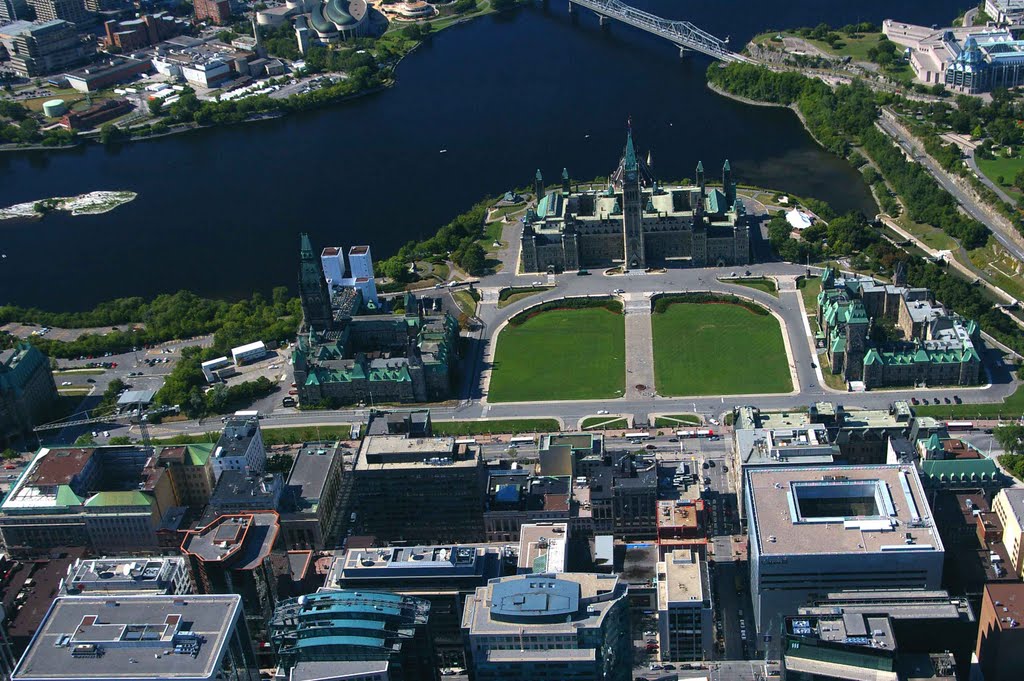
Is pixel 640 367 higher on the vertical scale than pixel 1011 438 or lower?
lower

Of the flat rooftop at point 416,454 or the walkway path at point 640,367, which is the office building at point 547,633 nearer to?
the flat rooftop at point 416,454

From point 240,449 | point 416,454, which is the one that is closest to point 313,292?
point 240,449

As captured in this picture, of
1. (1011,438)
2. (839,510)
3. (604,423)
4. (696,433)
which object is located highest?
(839,510)

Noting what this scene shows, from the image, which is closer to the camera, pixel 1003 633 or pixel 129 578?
pixel 1003 633

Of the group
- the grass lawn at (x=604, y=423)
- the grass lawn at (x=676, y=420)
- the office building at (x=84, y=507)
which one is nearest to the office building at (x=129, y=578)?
the office building at (x=84, y=507)

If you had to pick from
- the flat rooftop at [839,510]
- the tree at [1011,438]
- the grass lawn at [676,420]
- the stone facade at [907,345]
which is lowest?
the grass lawn at [676,420]

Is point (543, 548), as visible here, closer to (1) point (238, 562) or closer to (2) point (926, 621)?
(1) point (238, 562)
